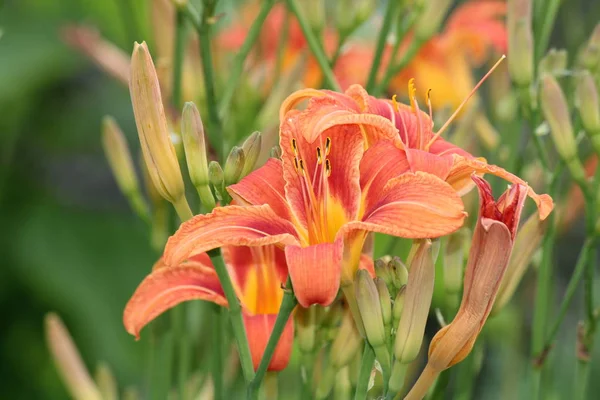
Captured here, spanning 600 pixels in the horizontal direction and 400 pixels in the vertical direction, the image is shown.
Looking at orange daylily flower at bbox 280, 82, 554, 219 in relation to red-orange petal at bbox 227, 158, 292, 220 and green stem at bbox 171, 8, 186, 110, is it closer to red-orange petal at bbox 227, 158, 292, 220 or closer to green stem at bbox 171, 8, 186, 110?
red-orange petal at bbox 227, 158, 292, 220

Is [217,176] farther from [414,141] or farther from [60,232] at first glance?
[60,232]

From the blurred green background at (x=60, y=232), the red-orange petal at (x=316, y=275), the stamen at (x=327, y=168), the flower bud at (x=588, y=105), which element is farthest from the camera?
the blurred green background at (x=60, y=232)

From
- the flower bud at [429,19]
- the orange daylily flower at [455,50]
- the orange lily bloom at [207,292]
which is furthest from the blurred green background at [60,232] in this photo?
the orange lily bloom at [207,292]

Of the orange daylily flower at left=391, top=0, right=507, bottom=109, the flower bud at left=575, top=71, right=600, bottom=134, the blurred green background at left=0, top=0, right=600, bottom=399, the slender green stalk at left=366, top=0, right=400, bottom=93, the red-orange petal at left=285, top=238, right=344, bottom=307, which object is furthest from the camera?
the blurred green background at left=0, top=0, right=600, bottom=399

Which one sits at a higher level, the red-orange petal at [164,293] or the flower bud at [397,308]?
the red-orange petal at [164,293]

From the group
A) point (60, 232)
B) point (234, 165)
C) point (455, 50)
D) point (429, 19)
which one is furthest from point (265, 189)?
point (60, 232)

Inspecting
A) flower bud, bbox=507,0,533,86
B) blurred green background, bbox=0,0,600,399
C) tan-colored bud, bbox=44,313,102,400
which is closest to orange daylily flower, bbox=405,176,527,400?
flower bud, bbox=507,0,533,86

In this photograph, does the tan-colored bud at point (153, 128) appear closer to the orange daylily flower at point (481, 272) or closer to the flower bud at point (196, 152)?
the flower bud at point (196, 152)

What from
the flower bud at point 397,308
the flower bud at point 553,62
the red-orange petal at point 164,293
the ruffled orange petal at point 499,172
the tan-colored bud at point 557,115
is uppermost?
the flower bud at point 553,62
